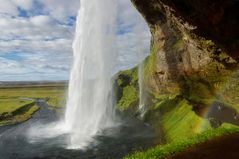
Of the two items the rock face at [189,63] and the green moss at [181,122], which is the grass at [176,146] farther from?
the rock face at [189,63]

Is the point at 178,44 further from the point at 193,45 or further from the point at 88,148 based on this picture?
the point at 88,148

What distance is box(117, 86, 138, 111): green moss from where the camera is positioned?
89.8m

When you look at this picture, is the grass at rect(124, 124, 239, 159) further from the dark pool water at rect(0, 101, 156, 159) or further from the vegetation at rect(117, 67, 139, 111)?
the vegetation at rect(117, 67, 139, 111)

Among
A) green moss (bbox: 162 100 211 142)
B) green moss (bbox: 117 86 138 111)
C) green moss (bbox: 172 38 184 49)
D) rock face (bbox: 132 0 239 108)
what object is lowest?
green moss (bbox: 162 100 211 142)

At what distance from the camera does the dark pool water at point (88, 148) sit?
40.5 m

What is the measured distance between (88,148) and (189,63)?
28.1 metres

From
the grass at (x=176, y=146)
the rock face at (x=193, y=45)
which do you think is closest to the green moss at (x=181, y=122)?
the rock face at (x=193, y=45)

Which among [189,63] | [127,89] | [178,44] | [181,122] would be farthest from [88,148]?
[127,89]

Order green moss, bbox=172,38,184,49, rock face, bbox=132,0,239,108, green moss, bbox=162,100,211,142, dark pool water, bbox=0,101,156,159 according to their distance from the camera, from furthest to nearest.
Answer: green moss, bbox=172,38,184,49 → green moss, bbox=162,100,211,142 → dark pool water, bbox=0,101,156,159 → rock face, bbox=132,0,239,108

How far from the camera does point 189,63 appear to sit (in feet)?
198

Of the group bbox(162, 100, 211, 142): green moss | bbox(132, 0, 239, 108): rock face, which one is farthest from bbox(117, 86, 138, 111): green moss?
bbox(162, 100, 211, 142): green moss

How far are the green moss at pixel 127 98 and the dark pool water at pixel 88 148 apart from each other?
29.1m

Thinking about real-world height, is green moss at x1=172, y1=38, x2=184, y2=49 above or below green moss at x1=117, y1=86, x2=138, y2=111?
above

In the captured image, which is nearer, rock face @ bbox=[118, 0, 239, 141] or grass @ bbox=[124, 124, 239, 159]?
rock face @ bbox=[118, 0, 239, 141]
